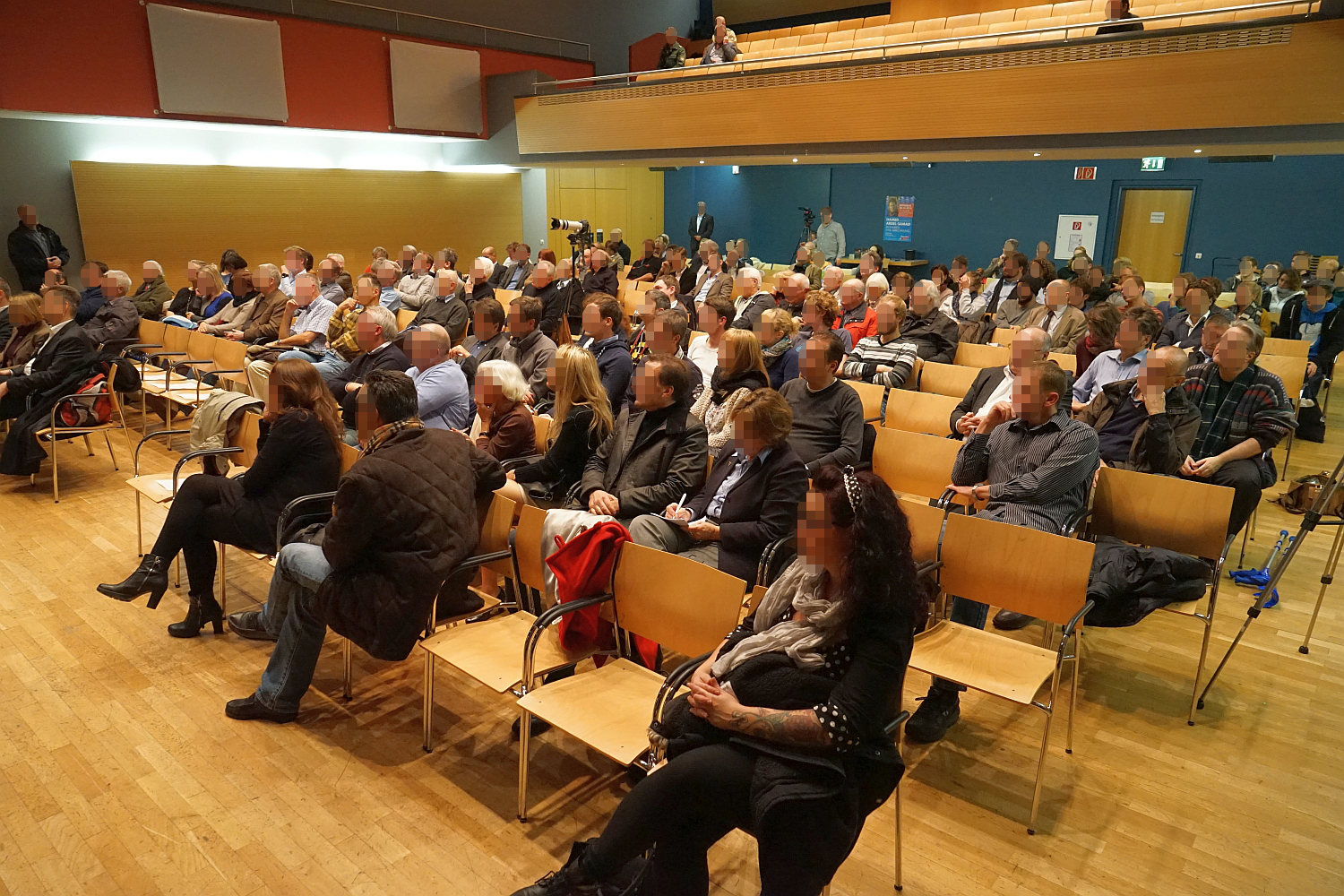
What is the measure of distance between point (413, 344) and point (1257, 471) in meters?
4.26

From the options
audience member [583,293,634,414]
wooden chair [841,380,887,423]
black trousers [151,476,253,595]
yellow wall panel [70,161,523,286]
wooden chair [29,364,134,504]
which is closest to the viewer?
black trousers [151,476,253,595]

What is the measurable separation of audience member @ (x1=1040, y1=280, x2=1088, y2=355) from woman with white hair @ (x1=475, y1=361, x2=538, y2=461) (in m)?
4.15

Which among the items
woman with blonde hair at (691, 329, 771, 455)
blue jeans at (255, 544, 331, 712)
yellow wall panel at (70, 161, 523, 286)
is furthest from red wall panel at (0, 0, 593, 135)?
woman with blonde hair at (691, 329, 771, 455)

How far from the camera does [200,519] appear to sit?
3625 mm

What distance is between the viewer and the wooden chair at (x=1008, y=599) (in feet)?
8.68

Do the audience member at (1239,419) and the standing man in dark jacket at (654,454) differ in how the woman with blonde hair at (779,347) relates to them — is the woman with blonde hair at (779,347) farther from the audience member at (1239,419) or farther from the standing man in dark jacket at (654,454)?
the audience member at (1239,419)

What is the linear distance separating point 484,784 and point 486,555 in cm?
78

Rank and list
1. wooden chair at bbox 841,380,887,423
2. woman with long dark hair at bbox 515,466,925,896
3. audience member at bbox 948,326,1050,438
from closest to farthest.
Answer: woman with long dark hair at bbox 515,466,925,896 < audience member at bbox 948,326,1050,438 < wooden chair at bbox 841,380,887,423

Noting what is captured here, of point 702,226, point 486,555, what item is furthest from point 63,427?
point 702,226

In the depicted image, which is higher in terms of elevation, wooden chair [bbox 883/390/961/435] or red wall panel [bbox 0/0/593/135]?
red wall panel [bbox 0/0/593/135]

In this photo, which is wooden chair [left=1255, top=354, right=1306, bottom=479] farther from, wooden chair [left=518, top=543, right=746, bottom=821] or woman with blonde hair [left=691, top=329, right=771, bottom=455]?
wooden chair [left=518, top=543, right=746, bottom=821]

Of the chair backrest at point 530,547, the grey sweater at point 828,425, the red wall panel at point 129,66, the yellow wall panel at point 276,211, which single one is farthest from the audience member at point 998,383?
the yellow wall panel at point 276,211

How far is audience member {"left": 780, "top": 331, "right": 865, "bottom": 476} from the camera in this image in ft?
12.9

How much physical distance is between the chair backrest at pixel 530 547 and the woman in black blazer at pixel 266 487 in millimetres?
990
